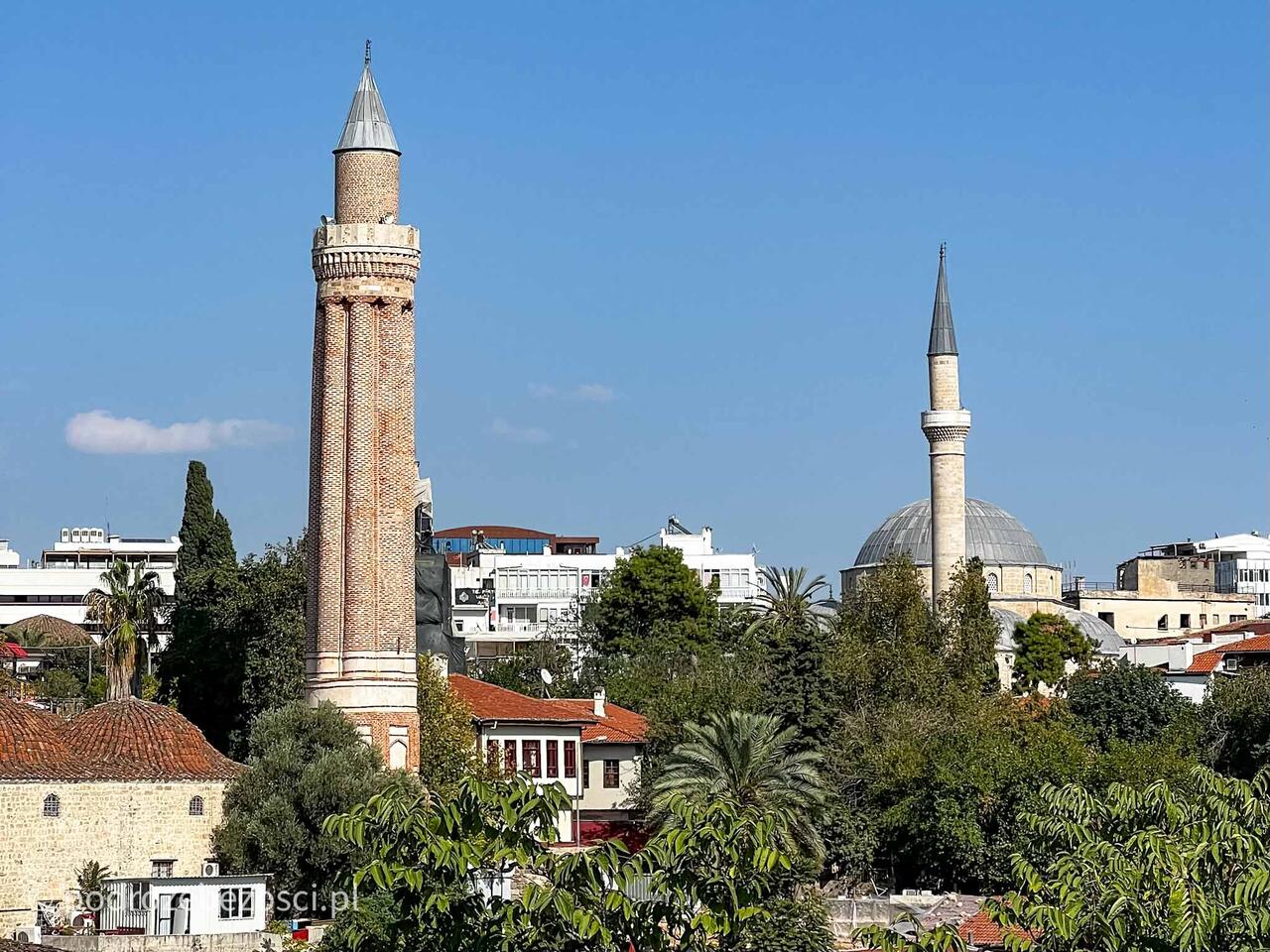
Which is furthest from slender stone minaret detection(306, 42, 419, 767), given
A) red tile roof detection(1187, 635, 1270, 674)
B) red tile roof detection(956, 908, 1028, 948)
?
red tile roof detection(1187, 635, 1270, 674)

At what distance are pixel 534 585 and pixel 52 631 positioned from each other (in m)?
19.6

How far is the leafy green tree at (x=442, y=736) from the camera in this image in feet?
142

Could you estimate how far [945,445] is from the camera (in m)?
67.8

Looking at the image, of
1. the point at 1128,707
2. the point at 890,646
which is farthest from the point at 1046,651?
the point at 890,646

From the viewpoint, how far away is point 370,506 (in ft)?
141

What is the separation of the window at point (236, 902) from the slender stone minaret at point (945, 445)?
1352 inches

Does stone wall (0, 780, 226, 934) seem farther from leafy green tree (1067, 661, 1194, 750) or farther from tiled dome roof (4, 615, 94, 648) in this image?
tiled dome roof (4, 615, 94, 648)

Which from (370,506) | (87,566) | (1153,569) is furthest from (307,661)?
(1153,569)

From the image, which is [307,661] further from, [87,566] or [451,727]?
[87,566]

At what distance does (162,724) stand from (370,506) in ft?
20.6

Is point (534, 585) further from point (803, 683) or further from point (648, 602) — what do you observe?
point (803, 683)

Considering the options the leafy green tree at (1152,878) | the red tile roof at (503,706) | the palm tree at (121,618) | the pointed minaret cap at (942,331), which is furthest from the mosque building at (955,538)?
the leafy green tree at (1152,878)

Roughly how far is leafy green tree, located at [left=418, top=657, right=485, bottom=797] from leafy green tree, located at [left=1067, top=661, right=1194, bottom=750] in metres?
15.6

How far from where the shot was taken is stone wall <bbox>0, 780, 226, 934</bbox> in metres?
35.6
